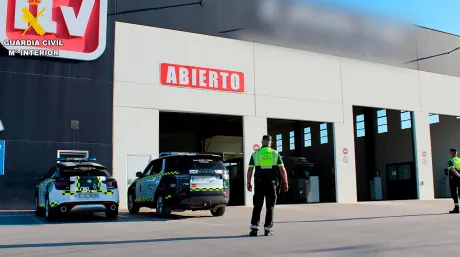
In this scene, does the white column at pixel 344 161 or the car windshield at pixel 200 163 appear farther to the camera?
the white column at pixel 344 161

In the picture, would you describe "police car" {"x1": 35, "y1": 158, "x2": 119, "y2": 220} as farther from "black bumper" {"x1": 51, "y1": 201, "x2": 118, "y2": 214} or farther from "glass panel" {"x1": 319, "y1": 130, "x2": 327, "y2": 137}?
"glass panel" {"x1": 319, "y1": 130, "x2": 327, "y2": 137}

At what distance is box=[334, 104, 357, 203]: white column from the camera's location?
71.4ft

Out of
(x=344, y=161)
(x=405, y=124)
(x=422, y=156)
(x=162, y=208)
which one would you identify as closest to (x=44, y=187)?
(x=162, y=208)

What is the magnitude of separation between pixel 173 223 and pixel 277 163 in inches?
152

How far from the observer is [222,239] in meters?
8.30

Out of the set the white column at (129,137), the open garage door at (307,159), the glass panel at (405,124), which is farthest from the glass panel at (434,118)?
the white column at (129,137)

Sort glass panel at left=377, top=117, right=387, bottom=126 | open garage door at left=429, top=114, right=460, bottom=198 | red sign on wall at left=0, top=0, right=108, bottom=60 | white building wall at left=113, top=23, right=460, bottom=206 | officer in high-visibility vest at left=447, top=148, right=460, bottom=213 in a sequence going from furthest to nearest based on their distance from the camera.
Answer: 1. glass panel at left=377, top=117, right=387, bottom=126
2. open garage door at left=429, top=114, right=460, bottom=198
3. white building wall at left=113, top=23, right=460, bottom=206
4. red sign on wall at left=0, top=0, right=108, bottom=60
5. officer in high-visibility vest at left=447, top=148, right=460, bottom=213

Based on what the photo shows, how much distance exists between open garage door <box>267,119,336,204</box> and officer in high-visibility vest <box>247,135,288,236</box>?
14.1m

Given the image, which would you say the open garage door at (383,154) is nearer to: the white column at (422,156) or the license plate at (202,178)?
the white column at (422,156)

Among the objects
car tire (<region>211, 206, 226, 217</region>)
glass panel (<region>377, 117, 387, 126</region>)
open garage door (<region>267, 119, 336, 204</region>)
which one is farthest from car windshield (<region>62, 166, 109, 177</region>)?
glass panel (<region>377, 117, 387, 126</region>)

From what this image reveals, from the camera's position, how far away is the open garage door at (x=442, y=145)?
98.4 feet

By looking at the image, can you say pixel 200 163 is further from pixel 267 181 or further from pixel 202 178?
pixel 267 181

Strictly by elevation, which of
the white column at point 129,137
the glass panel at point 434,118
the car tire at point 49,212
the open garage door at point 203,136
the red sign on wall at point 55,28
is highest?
the red sign on wall at point 55,28

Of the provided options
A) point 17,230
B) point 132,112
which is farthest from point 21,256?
point 132,112
